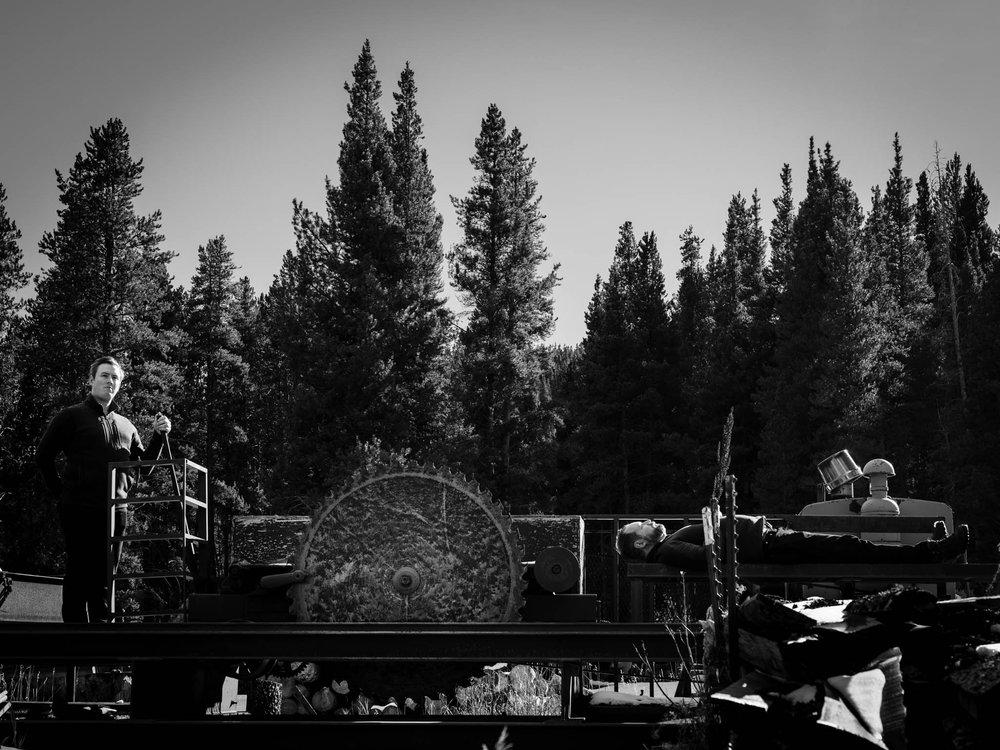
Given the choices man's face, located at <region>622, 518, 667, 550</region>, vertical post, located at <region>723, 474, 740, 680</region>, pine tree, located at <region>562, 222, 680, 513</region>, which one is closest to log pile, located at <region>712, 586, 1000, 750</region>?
vertical post, located at <region>723, 474, 740, 680</region>

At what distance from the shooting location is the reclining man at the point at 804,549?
15.6 ft

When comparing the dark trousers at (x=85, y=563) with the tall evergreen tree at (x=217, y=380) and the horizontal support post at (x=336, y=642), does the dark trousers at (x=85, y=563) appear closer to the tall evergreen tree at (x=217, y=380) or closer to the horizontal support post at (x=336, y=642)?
the horizontal support post at (x=336, y=642)

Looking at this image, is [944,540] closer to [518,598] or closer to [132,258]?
[518,598]

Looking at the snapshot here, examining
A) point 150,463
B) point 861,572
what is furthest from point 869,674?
point 150,463

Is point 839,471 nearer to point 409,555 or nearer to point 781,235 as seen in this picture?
point 409,555

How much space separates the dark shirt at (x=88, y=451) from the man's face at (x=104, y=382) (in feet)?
0.23

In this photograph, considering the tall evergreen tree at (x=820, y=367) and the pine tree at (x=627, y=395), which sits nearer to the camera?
the tall evergreen tree at (x=820, y=367)

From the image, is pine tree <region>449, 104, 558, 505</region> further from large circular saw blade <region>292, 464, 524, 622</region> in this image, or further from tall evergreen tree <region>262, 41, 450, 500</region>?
large circular saw blade <region>292, 464, 524, 622</region>

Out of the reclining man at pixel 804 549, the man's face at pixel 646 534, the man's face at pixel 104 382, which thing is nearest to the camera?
the reclining man at pixel 804 549

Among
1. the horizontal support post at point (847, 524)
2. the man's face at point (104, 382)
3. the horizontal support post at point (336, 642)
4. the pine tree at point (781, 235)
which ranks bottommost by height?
the horizontal support post at point (336, 642)

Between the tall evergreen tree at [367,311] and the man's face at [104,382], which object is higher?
the tall evergreen tree at [367,311]

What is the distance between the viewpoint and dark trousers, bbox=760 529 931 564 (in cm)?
479

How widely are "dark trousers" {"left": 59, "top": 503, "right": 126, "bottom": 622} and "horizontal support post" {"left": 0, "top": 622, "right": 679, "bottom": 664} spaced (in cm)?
171

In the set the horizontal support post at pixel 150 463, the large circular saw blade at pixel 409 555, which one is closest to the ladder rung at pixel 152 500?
the horizontal support post at pixel 150 463
